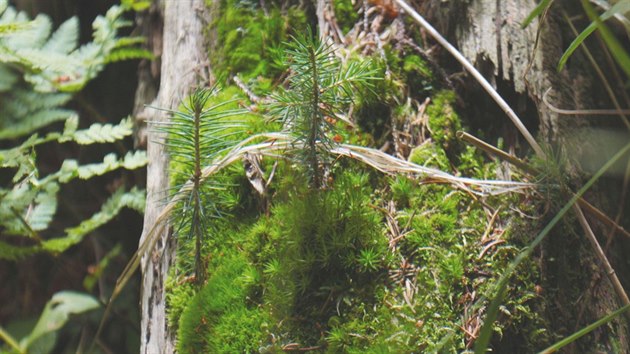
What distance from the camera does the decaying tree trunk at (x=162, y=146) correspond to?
186cm

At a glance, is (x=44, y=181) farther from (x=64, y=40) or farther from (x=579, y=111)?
(x=579, y=111)

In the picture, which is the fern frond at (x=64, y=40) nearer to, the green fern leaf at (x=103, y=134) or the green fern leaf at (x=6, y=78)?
the green fern leaf at (x=6, y=78)

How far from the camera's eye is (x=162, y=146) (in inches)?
84.8

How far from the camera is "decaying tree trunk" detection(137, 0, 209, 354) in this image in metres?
1.86

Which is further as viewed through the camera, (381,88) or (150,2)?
(150,2)

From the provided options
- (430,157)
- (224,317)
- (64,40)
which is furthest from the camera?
(64,40)

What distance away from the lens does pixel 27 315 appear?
9.76 ft

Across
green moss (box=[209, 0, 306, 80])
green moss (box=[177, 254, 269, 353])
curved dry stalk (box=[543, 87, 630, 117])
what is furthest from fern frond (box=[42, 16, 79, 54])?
curved dry stalk (box=[543, 87, 630, 117])

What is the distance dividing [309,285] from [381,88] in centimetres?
69

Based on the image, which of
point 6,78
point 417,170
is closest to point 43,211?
point 6,78

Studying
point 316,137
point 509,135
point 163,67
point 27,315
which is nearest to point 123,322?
point 27,315

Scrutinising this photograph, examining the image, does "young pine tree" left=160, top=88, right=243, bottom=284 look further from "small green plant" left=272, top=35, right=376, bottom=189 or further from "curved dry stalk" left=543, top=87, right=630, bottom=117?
"curved dry stalk" left=543, top=87, right=630, bottom=117

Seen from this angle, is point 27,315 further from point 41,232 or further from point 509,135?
point 509,135

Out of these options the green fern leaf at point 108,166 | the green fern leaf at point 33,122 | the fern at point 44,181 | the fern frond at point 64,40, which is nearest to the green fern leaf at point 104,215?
the fern at point 44,181
